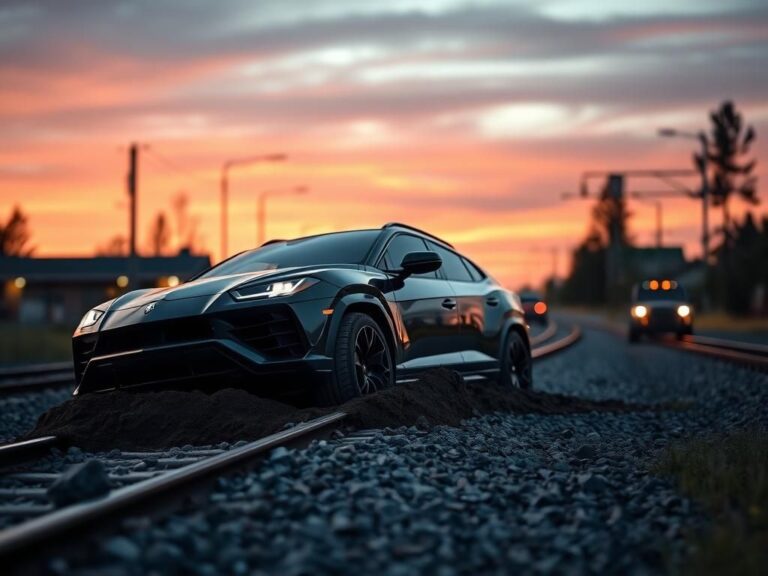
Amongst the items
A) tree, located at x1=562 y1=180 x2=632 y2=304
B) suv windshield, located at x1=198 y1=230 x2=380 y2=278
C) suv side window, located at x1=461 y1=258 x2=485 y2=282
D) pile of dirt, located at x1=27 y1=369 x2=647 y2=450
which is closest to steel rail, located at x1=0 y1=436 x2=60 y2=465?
pile of dirt, located at x1=27 y1=369 x2=647 y2=450

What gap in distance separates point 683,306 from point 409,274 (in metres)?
24.8

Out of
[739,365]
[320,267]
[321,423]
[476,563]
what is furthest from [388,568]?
[739,365]

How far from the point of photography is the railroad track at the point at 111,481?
3.75 metres

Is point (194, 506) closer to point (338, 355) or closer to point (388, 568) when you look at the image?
point (388, 568)

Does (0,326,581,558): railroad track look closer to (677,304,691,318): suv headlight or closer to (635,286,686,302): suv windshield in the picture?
(677,304,691,318): suv headlight

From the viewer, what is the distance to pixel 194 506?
14.8ft

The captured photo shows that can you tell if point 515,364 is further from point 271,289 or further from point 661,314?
point 661,314

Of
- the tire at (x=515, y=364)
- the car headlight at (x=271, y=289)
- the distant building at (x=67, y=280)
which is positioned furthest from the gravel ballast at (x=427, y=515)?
the distant building at (x=67, y=280)

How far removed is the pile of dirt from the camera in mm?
6656

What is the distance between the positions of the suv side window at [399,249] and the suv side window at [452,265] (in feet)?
0.72

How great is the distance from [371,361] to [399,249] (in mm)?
1355

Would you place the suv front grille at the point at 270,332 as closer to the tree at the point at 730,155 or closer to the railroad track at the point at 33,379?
the railroad track at the point at 33,379

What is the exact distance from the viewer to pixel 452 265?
952 centimetres

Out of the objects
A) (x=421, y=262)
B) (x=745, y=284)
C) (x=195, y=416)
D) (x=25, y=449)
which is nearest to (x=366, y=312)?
(x=421, y=262)
